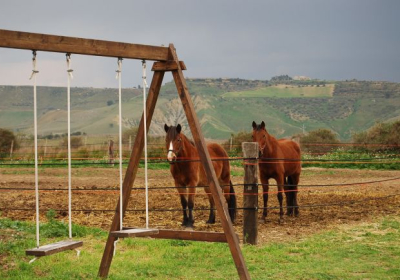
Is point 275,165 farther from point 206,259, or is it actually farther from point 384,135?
point 384,135

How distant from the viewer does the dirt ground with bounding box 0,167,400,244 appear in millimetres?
12445

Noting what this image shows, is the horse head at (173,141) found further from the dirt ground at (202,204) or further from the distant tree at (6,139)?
the distant tree at (6,139)

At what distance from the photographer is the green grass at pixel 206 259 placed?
27.0 feet

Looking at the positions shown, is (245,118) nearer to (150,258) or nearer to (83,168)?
(83,168)

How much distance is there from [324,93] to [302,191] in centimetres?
14799

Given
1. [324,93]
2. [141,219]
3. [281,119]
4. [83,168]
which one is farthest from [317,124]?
[141,219]

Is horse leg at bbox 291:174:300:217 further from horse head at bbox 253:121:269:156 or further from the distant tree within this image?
the distant tree

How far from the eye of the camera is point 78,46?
7.05 meters

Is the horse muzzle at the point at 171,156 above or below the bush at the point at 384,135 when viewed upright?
below

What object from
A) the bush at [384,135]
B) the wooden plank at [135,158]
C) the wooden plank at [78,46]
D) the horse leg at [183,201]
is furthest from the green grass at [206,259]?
the bush at [384,135]

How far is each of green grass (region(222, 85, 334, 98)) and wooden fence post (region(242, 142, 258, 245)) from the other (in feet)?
504

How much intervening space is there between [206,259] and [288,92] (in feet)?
538

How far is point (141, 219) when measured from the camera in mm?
12938

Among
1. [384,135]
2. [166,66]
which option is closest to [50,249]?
[166,66]
